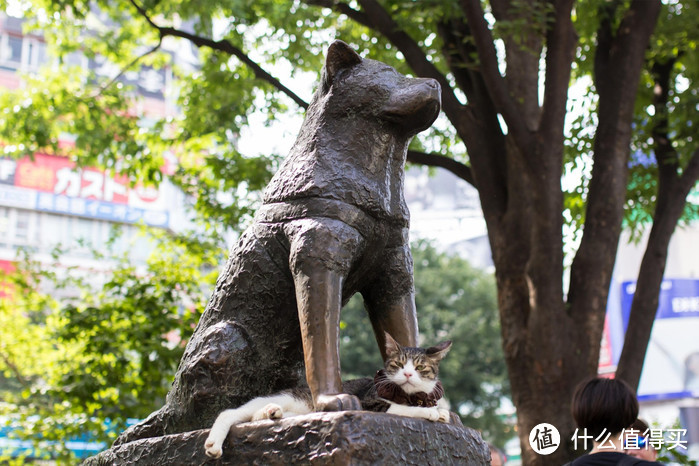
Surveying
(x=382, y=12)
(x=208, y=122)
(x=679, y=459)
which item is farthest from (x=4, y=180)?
(x=679, y=459)

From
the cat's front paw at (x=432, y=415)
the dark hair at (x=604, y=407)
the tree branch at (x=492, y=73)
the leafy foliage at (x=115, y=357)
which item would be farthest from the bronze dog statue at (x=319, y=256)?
the leafy foliage at (x=115, y=357)

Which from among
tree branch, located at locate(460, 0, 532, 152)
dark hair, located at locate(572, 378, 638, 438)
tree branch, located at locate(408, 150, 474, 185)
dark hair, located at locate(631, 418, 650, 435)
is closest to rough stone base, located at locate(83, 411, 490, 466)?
dark hair, located at locate(572, 378, 638, 438)

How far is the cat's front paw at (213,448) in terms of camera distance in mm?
2346

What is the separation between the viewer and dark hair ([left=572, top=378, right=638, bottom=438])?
9.34ft

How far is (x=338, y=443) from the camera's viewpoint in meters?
2.13

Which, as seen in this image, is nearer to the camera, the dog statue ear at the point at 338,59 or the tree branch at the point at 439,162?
the dog statue ear at the point at 338,59

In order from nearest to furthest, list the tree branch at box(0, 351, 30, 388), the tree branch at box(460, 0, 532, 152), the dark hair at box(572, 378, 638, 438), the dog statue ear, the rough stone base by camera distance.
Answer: the rough stone base → the dog statue ear → the dark hair at box(572, 378, 638, 438) → the tree branch at box(460, 0, 532, 152) → the tree branch at box(0, 351, 30, 388)

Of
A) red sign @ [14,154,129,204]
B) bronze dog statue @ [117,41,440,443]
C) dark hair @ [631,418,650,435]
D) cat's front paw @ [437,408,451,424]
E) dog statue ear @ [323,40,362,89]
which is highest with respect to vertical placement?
red sign @ [14,154,129,204]

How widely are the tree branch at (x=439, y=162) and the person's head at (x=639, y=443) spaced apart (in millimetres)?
4149

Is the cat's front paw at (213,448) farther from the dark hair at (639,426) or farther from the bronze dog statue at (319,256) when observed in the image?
the dark hair at (639,426)

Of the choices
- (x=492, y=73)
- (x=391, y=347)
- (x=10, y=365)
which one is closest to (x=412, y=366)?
(x=391, y=347)

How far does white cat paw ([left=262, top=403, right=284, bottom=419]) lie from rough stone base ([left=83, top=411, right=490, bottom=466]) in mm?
43

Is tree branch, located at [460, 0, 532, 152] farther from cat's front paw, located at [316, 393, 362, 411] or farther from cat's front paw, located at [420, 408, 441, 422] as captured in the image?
cat's front paw, located at [316, 393, 362, 411]

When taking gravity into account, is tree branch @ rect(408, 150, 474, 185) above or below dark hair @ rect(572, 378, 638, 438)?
above
